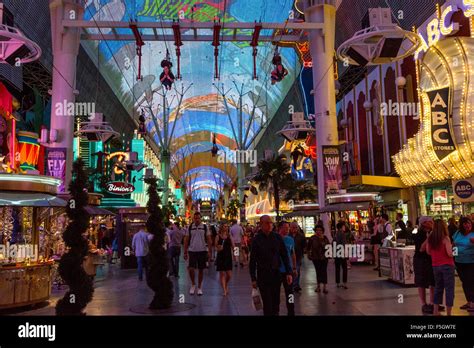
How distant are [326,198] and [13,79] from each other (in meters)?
13.9

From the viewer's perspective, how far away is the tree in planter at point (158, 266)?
27.4 feet

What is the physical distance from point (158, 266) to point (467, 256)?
Result: 5.29 m

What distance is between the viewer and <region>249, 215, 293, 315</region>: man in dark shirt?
19.4 feet

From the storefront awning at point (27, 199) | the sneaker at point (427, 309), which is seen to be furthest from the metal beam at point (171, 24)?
the sneaker at point (427, 309)

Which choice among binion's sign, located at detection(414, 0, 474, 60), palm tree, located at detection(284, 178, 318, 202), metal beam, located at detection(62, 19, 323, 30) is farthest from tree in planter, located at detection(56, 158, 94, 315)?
palm tree, located at detection(284, 178, 318, 202)

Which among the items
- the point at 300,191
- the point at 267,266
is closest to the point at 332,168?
the point at 267,266

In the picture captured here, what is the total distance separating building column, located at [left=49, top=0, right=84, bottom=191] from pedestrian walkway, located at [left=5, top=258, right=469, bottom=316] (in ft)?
21.7

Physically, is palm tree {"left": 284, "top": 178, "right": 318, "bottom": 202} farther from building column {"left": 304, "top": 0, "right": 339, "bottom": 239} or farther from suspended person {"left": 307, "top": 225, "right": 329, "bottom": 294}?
suspended person {"left": 307, "top": 225, "right": 329, "bottom": 294}

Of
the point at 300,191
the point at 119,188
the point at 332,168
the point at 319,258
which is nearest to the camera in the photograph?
the point at 319,258

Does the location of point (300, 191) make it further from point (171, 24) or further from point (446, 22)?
point (171, 24)

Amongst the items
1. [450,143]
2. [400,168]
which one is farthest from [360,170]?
[450,143]

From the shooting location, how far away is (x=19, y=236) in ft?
33.3

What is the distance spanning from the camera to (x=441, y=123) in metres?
14.9
